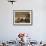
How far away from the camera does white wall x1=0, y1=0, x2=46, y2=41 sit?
488cm

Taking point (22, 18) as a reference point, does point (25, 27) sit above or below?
below

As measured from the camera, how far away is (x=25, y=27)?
491 centimetres

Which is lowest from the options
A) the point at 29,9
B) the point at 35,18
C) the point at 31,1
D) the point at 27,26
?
the point at 27,26

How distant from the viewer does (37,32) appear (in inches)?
193

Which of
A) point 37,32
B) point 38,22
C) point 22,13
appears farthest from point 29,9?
point 37,32

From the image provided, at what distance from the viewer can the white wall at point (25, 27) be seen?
488 centimetres

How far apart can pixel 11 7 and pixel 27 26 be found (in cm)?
95

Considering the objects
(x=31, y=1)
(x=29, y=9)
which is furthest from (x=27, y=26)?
(x=31, y=1)

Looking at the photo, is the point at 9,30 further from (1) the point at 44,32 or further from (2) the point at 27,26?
(1) the point at 44,32

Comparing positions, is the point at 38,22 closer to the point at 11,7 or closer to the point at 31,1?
the point at 31,1

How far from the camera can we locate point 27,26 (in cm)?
491

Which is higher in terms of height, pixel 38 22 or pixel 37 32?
pixel 38 22

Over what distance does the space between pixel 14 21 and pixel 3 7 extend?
68cm

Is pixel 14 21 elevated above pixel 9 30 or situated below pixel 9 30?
above
